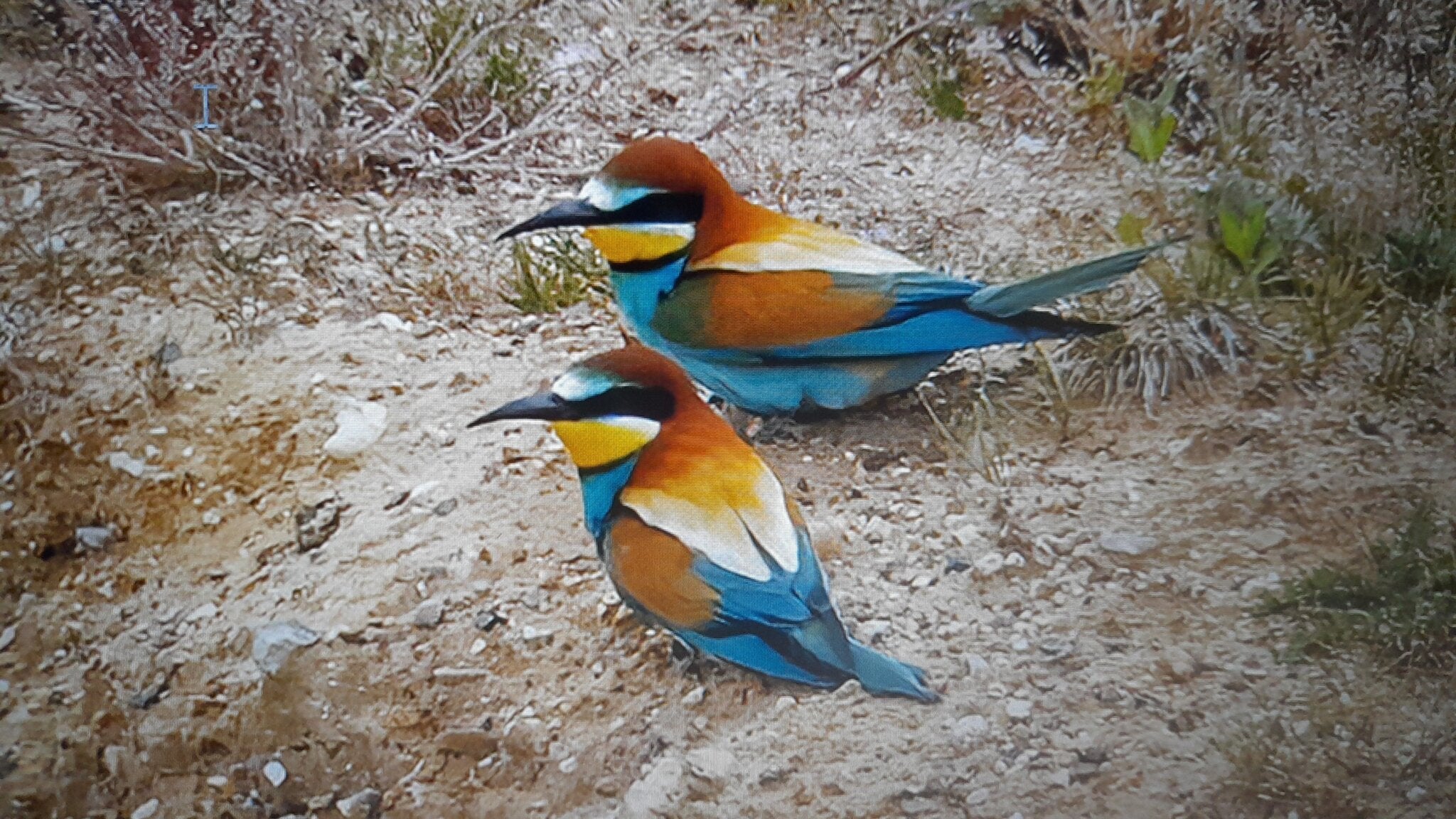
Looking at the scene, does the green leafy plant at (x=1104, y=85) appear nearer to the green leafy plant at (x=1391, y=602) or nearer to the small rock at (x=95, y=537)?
the green leafy plant at (x=1391, y=602)

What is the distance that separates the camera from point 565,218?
153cm

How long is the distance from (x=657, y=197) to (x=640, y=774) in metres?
0.66

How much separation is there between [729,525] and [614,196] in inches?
16.4

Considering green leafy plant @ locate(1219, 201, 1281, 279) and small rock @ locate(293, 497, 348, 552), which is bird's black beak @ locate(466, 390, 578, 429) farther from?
green leafy plant @ locate(1219, 201, 1281, 279)

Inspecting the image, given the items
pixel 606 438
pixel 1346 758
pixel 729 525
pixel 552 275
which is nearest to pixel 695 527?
pixel 729 525

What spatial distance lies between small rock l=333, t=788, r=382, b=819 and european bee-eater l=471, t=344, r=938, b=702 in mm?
350

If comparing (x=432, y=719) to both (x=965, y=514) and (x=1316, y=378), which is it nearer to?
(x=965, y=514)

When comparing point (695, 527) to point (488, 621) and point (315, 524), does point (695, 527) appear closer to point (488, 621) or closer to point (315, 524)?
point (488, 621)

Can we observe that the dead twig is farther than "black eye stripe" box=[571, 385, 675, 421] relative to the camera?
Yes

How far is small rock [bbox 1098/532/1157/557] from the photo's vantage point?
1493mm

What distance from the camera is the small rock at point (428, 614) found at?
1.44 meters

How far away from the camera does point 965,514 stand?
4.89ft

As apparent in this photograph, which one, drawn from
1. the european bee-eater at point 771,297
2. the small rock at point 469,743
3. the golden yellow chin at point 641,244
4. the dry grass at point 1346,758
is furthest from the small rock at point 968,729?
the golden yellow chin at point 641,244

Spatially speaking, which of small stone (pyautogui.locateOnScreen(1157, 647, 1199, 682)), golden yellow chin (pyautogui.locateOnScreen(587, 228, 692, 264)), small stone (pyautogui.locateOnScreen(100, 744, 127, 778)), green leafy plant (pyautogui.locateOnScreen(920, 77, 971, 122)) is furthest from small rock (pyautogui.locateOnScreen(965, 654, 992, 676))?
small stone (pyautogui.locateOnScreen(100, 744, 127, 778))
